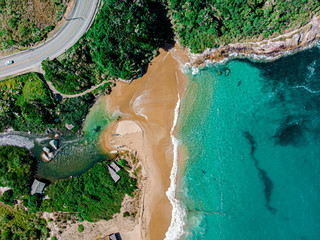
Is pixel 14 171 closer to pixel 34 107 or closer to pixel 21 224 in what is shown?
pixel 21 224

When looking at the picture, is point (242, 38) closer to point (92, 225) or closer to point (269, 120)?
point (269, 120)

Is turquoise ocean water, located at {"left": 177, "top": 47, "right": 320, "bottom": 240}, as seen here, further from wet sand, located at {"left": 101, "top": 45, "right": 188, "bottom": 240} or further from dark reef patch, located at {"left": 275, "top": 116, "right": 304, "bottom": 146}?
wet sand, located at {"left": 101, "top": 45, "right": 188, "bottom": 240}

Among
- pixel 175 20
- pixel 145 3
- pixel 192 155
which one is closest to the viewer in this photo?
pixel 145 3

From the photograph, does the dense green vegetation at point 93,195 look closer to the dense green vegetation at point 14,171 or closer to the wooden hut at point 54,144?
the dense green vegetation at point 14,171

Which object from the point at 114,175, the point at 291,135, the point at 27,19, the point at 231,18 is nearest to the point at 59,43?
the point at 27,19

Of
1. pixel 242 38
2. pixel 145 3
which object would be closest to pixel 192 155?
pixel 242 38

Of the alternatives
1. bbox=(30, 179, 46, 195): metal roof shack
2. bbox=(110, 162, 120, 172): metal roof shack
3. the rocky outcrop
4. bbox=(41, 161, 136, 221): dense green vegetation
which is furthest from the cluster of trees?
bbox=(30, 179, 46, 195): metal roof shack
